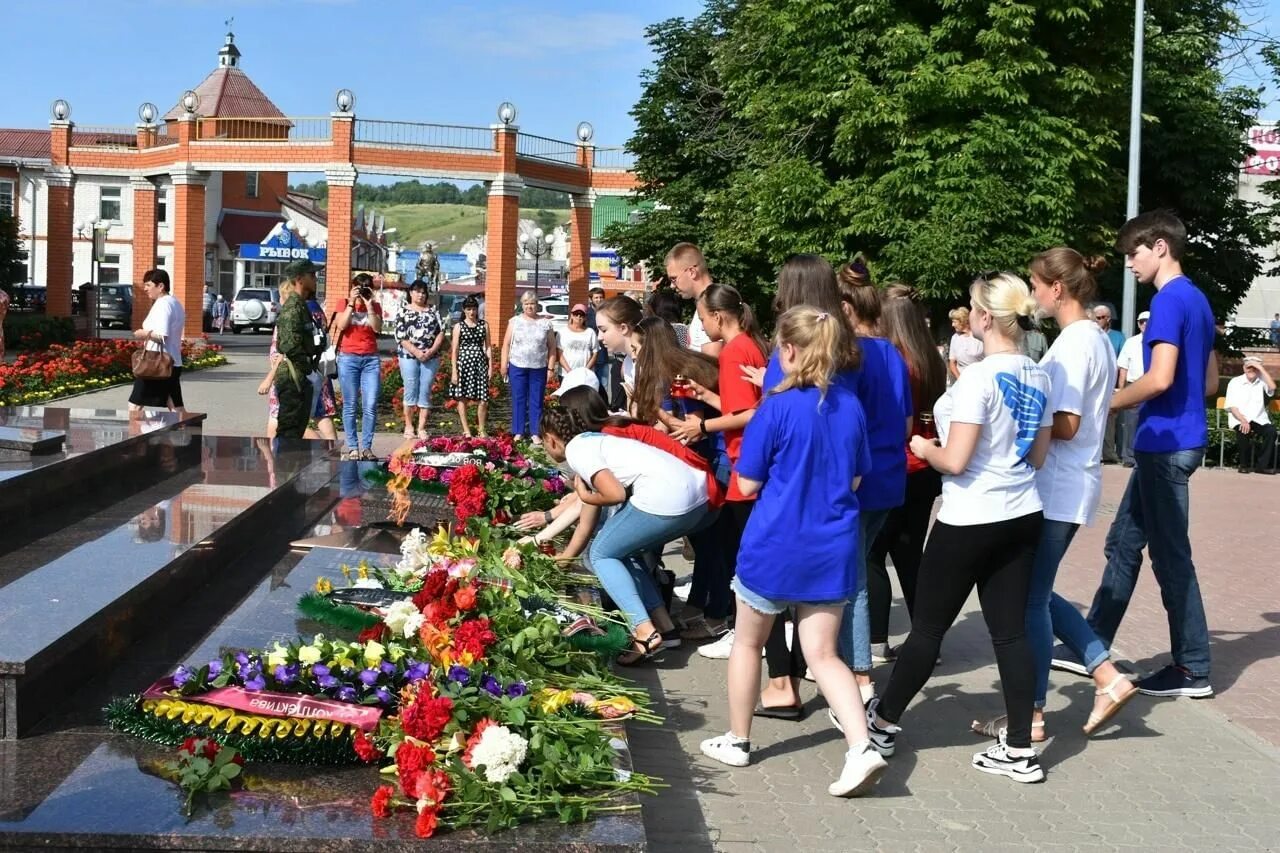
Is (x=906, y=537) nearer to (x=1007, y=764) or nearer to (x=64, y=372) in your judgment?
(x=1007, y=764)

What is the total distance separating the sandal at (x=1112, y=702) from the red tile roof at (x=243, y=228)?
69.0 metres

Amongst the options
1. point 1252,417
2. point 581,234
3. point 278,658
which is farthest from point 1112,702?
point 581,234

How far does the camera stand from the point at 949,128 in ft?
79.4

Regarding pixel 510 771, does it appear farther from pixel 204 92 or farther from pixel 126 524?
pixel 204 92

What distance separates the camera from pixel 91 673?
17.1 feet

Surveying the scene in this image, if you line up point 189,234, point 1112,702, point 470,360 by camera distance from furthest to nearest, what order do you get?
point 189,234 → point 470,360 → point 1112,702

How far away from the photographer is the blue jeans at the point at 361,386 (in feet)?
44.4

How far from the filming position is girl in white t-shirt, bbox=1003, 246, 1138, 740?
5859 mm

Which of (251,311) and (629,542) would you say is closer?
(629,542)

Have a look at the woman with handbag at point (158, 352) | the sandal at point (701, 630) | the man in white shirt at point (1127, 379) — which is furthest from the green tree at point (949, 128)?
the sandal at point (701, 630)

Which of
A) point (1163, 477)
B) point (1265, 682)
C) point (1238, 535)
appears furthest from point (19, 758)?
point (1238, 535)

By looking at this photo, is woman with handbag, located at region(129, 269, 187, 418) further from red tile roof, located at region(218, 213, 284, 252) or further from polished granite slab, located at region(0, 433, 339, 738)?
red tile roof, located at region(218, 213, 284, 252)

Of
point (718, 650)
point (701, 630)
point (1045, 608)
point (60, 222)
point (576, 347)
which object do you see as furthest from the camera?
point (60, 222)

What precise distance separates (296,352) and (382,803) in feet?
27.5
